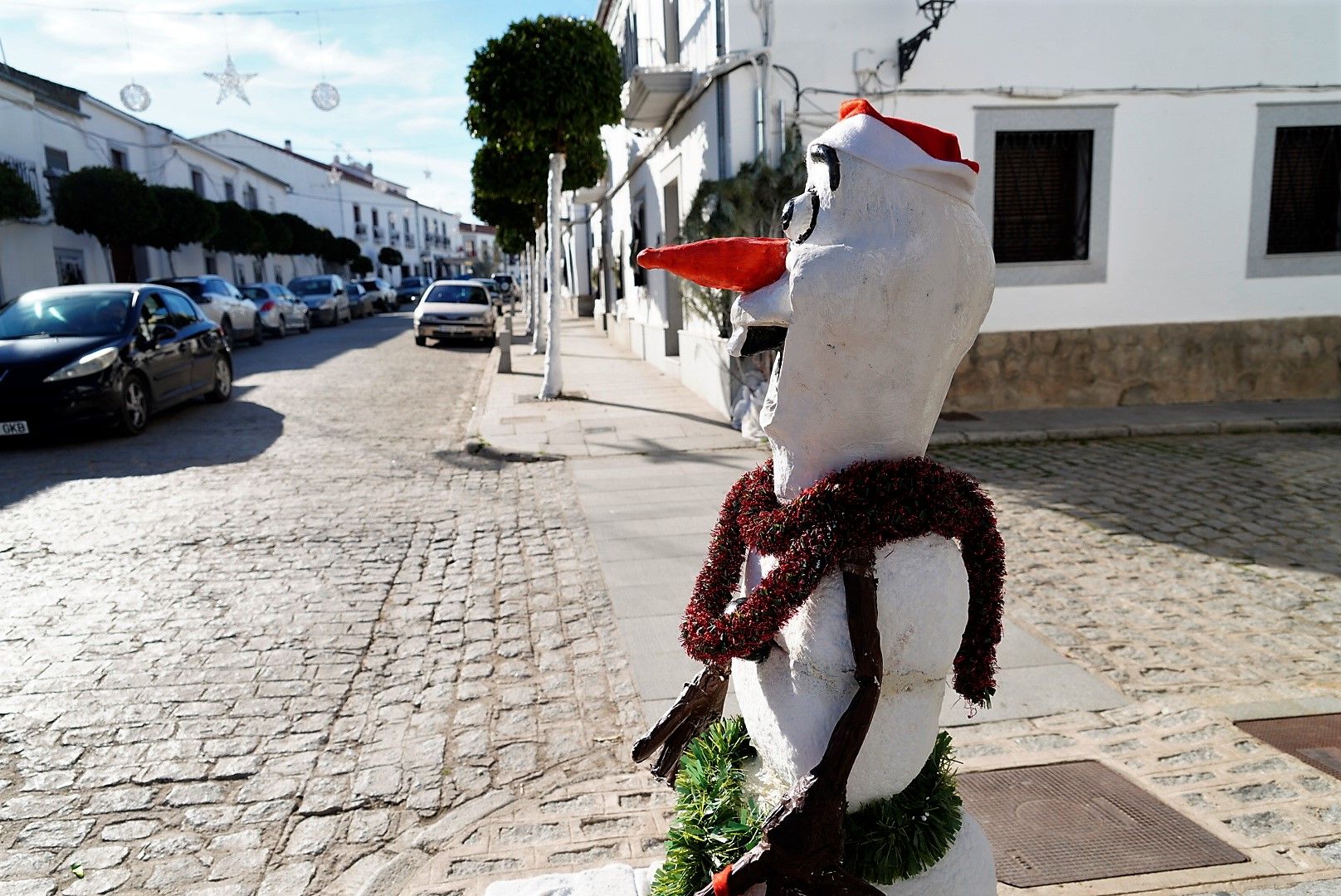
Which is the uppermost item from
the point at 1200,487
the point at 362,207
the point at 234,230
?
the point at 362,207

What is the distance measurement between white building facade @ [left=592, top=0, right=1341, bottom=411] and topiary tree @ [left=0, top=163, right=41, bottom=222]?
52.3 feet

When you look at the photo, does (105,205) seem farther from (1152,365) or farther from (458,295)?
(1152,365)

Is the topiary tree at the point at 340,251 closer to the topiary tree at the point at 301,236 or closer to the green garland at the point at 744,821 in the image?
the topiary tree at the point at 301,236

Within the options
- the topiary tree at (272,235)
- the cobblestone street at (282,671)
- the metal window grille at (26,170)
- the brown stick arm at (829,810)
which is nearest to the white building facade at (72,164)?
the metal window grille at (26,170)

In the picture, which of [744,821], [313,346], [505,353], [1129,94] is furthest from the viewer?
[313,346]

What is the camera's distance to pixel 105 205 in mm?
22078

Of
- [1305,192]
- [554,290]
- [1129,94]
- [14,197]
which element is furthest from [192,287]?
[1305,192]

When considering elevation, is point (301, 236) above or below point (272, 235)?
above

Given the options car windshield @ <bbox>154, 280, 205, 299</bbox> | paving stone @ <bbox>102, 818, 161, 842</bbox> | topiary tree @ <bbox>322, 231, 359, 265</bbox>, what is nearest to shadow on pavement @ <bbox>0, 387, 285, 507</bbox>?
paving stone @ <bbox>102, 818, 161, 842</bbox>

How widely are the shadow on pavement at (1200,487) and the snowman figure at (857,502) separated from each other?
4.63 meters

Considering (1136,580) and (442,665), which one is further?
(1136,580)

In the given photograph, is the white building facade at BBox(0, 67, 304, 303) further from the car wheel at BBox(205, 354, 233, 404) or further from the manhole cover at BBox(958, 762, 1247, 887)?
the manhole cover at BBox(958, 762, 1247, 887)

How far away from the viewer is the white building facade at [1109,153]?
9.00m

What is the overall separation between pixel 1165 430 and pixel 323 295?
26.4 meters
